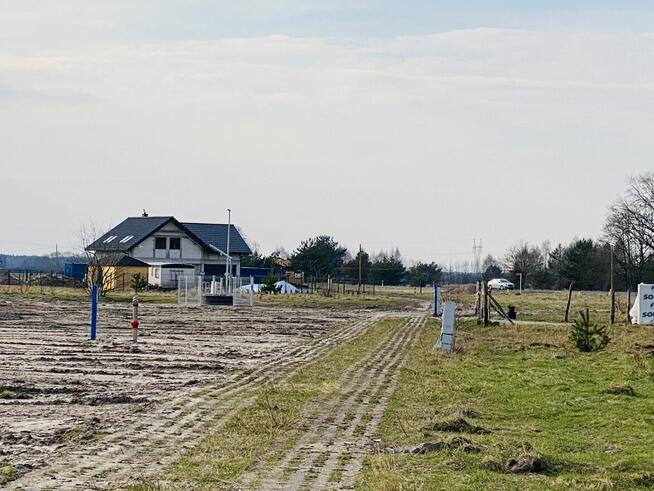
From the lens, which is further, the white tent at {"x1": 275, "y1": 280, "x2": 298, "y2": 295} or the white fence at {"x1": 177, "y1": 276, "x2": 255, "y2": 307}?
the white tent at {"x1": 275, "y1": 280, "x2": 298, "y2": 295}

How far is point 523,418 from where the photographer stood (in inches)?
557

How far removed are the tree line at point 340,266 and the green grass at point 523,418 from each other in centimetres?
7170

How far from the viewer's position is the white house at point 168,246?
89.7 meters

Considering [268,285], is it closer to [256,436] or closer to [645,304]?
[645,304]

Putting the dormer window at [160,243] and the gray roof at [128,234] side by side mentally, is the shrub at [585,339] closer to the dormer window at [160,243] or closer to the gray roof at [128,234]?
the gray roof at [128,234]

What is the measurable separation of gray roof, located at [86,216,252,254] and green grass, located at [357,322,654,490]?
6671 centimetres

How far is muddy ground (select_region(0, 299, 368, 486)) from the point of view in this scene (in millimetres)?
11859

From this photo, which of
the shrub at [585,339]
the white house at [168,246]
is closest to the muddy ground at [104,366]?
the shrub at [585,339]

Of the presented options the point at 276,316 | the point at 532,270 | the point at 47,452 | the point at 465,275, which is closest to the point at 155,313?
the point at 276,316

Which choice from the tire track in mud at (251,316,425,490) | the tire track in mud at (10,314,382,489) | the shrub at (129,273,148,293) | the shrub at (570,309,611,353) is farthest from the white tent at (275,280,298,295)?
the tire track in mud at (10,314,382,489)

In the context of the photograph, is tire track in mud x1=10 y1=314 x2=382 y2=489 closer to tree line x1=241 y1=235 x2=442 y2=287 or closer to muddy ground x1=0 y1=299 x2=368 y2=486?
muddy ground x1=0 y1=299 x2=368 y2=486

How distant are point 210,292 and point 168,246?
33195mm

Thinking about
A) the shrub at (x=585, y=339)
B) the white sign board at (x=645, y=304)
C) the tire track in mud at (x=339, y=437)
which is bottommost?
the tire track in mud at (x=339, y=437)

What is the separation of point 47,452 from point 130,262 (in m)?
75.6
